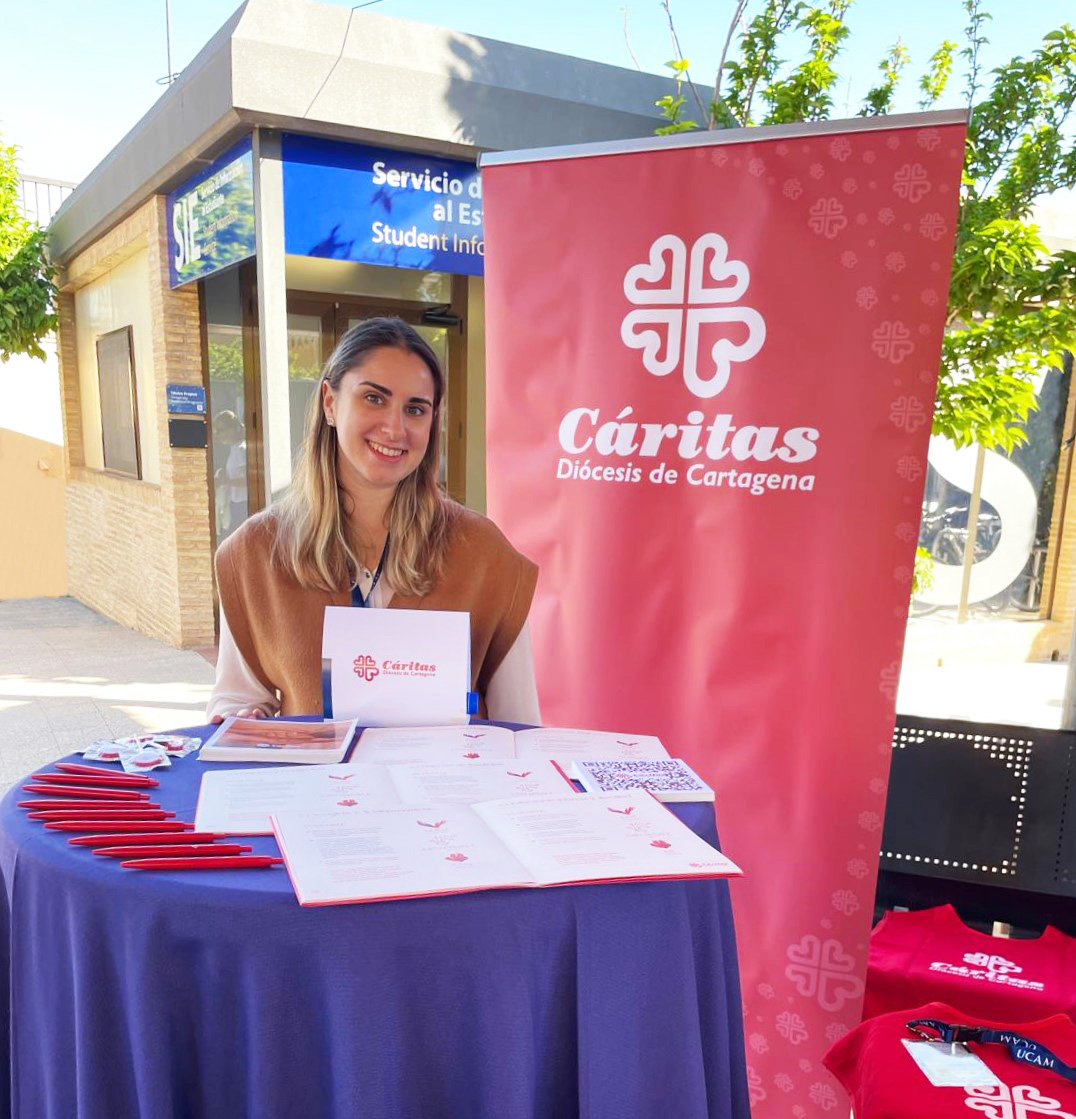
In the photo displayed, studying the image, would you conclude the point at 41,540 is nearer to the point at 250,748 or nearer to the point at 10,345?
the point at 10,345

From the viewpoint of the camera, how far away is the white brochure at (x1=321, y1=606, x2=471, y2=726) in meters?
1.57

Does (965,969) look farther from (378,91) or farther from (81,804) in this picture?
(378,91)

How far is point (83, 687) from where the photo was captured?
5.73 metres

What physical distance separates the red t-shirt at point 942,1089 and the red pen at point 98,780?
4.29 ft

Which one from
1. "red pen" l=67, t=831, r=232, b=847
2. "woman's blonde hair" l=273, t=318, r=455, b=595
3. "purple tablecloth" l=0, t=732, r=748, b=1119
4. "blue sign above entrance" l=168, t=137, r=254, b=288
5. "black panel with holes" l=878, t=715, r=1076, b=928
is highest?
"blue sign above entrance" l=168, t=137, r=254, b=288

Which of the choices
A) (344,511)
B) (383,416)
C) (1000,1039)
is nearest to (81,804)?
(344,511)

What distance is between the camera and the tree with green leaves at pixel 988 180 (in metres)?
2.63

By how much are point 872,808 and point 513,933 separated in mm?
1133

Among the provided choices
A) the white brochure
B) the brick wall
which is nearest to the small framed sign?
the brick wall

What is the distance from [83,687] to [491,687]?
4785mm

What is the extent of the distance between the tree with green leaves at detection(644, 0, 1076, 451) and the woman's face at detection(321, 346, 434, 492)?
1740 mm

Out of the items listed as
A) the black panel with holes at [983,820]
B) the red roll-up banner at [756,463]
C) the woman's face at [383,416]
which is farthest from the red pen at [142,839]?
the black panel with holes at [983,820]

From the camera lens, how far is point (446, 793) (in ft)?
4.14

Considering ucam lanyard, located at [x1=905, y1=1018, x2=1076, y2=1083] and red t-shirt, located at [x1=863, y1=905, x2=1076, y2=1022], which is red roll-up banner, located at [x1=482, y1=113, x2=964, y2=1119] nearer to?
red t-shirt, located at [x1=863, y1=905, x2=1076, y2=1022]
